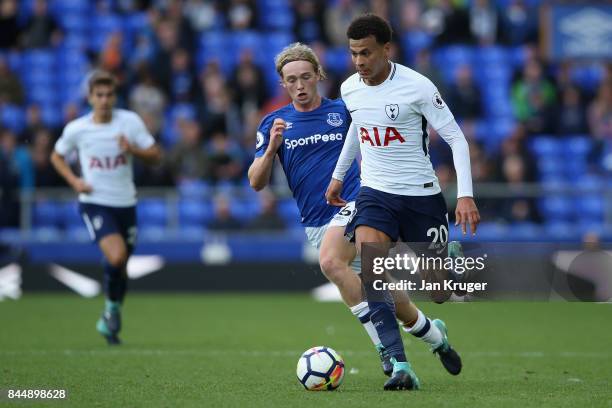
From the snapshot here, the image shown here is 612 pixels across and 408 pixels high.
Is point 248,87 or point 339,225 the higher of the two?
point 339,225

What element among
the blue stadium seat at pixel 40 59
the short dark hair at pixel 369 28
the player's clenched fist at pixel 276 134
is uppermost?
the short dark hair at pixel 369 28

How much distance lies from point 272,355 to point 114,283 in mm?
2042

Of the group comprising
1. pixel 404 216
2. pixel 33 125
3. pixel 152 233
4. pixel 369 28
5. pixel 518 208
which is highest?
pixel 369 28

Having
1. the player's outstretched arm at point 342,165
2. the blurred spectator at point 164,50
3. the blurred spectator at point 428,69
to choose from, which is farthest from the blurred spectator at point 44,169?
the player's outstretched arm at point 342,165

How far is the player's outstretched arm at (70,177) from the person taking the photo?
11.2 meters

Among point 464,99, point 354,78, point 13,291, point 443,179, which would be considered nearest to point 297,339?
point 354,78

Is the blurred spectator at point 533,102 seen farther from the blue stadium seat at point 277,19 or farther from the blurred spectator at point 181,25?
the blurred spectator at point 181,25

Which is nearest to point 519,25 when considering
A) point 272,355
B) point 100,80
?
point 100,80

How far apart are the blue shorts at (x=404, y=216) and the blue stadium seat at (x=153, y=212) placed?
393 inches

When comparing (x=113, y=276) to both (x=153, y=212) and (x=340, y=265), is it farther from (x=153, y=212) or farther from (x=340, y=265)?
(x=153, y=212)

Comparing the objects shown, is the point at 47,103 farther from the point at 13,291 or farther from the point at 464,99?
the point at 464,99

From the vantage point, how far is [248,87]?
19.5 meters

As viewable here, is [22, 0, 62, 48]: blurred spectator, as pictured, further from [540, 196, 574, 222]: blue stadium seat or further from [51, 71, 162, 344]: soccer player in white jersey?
[51, 71, 162, 344]: soccer player in white jersey

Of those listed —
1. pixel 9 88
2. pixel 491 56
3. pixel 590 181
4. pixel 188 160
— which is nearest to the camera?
pixel 188 160
